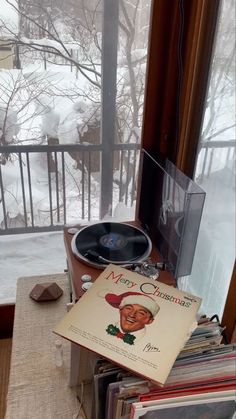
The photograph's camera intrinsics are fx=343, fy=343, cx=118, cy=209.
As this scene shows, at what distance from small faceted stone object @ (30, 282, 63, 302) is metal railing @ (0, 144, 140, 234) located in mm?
294

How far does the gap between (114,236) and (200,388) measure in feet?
2.01

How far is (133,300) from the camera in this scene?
0.87m

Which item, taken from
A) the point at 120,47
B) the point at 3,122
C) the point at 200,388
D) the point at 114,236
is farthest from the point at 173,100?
the point at 200,388

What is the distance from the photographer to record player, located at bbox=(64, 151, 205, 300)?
1.06 metres

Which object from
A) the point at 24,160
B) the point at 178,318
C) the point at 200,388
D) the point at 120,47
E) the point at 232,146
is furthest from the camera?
the point at 24,160

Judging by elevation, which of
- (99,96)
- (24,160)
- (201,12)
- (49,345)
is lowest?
(49,345)

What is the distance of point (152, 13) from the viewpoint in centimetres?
116

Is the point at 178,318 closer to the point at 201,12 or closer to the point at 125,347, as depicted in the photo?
the point at 125,347

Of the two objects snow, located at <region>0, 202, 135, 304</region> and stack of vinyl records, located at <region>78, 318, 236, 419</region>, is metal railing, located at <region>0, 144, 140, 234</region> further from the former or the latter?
stack of vinyl records, located at <region>78, 318, 236, 419</region>

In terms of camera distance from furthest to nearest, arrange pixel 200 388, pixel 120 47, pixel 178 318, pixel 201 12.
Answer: pixel 120 47, pixel 201 12, pixel 178 318, pixel 200 388

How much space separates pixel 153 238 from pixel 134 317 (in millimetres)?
496

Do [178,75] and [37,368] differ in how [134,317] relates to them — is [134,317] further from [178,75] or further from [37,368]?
[178,75]

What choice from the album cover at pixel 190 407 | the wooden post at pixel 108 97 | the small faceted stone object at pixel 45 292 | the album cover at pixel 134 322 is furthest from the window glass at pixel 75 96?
the album cover at pixel 190 407

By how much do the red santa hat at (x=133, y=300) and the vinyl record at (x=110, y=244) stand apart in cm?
20
